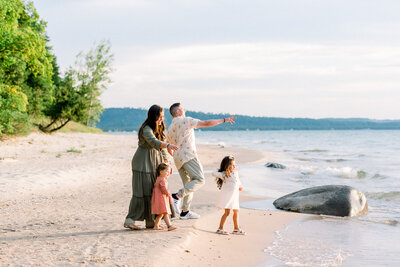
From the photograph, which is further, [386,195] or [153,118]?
[386,195]

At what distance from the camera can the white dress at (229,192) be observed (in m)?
6.75

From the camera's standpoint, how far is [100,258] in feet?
16.5

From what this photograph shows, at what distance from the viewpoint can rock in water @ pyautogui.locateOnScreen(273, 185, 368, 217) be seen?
9258 millimetres

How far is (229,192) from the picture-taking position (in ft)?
22.2

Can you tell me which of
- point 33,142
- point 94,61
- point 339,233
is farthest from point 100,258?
point 94,61

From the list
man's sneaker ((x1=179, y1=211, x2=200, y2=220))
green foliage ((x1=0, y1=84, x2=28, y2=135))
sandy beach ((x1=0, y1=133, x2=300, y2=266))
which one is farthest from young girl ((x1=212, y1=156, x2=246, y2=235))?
green foliage ((x1=0, y1=84, x2=28, y2=135))

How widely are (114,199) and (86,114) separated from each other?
104 feet

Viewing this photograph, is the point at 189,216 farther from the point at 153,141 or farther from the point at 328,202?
the point at 328,202

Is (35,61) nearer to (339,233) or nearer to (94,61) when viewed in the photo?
(339,233)

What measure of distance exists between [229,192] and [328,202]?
3.59 meters

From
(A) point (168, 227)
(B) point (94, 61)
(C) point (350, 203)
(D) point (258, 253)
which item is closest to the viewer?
(D) point (258, 253)

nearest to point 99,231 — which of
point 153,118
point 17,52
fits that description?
point 153,118

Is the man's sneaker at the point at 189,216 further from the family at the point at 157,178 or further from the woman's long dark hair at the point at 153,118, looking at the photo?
the woman's long dark hair at the point at 153,118

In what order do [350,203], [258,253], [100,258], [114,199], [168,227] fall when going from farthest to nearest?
1. [114,199]
2. [350,203]
3. [168,227]
4. [258,253]
5. [100,258]
